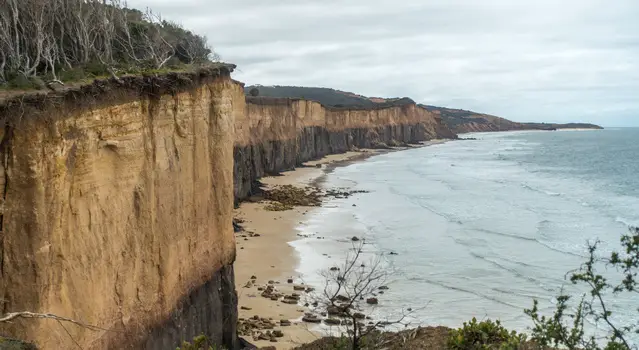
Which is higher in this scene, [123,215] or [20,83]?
[20,83]

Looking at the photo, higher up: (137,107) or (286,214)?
(137,107)

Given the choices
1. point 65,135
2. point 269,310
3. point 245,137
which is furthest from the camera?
point 245,137

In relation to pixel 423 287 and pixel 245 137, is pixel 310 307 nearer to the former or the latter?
pixel 423 287

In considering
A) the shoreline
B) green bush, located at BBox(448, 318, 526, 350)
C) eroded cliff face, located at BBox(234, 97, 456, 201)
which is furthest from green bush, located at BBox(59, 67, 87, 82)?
eroded cliff face, located at BBox(234, 97, 456, 201)

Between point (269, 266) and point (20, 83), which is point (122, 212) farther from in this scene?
point (269, 266)

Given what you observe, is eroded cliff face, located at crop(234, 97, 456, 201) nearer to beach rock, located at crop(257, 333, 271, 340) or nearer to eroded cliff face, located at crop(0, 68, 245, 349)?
beach rock, located at crop(257, 333, 271, 340)

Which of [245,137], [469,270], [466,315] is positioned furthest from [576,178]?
[466,315]

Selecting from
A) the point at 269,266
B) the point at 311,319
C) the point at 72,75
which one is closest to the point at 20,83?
the point at 72,75
